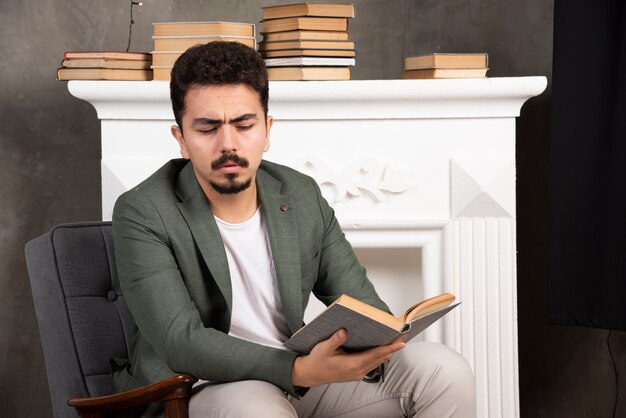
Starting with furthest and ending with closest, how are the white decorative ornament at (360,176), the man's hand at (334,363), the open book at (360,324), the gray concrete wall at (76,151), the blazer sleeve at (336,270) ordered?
the gray concrete wall at (76,151) → the white decorative ornament at (360,176) → the blazer sleeve at (336,270) → the man's hand at (334,363) → the open book at (360,324)

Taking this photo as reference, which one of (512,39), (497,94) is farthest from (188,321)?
(512,39)

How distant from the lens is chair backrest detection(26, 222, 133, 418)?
223 cm

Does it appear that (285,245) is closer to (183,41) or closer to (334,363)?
(334,363)

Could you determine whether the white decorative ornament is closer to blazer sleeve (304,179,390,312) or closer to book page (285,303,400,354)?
blazer sleeve (304,179,390,312)

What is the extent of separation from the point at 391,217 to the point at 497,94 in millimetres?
530

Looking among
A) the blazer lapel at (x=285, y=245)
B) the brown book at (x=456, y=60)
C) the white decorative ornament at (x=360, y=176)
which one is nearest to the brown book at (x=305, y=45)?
the brown book at (x=456, y=60)

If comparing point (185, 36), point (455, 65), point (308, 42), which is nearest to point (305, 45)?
point (308, 42)

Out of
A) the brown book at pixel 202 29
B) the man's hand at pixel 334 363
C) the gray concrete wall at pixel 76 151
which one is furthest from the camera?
the gray concrete wall at pixel 76 151

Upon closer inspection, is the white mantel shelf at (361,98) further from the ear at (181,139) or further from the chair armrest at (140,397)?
the chair armrest at (140,397)

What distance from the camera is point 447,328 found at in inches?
121

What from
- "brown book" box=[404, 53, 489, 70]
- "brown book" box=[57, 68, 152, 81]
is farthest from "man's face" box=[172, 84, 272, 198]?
"brown book" box=[404, 53, 489, 70]

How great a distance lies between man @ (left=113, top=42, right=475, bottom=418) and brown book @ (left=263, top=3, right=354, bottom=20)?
2.69 feet

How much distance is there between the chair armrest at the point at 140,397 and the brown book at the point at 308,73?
4.28ft

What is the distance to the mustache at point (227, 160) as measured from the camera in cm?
208
